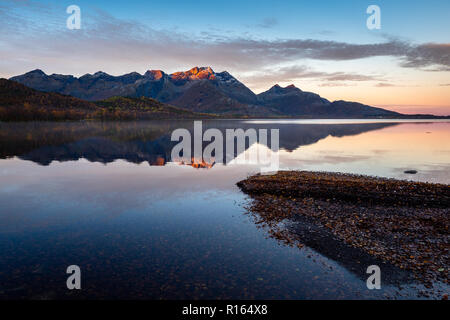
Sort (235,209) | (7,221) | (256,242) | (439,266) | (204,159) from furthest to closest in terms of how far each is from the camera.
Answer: (204,159)
(235,209)
(7,221)
(256,242)
(439,266)

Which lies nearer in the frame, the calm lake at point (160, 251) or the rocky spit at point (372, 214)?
the calm lake at point (160, 251)

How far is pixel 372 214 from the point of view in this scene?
78.1 feet

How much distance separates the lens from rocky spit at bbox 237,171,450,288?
55.5 ft

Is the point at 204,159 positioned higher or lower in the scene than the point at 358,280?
higher

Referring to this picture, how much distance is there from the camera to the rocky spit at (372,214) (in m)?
16.9

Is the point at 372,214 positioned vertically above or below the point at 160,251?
above

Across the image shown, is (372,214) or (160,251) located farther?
(372,214)

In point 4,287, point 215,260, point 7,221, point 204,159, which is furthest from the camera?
point 204,159

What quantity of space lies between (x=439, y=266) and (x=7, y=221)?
31511 mm

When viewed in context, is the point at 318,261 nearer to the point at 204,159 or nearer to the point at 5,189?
the point at 5,189

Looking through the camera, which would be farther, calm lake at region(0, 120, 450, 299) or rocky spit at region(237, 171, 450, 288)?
rocky spit at region(237, 171, 450, 288)

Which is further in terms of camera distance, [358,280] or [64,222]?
[64,222]

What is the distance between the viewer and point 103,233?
2061 centimetres

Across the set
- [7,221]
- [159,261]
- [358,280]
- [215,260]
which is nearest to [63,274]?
[159,261]
